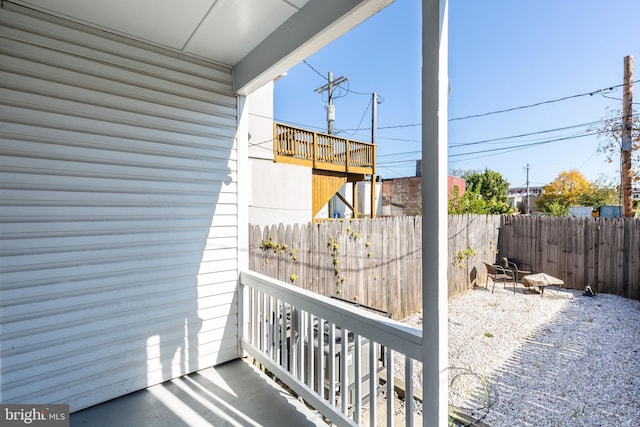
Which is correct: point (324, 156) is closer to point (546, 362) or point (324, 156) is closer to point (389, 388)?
point (546, 362)

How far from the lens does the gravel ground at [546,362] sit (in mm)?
2490

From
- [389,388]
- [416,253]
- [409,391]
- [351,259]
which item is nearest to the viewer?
[409,391]

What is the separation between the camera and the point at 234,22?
1.86 m

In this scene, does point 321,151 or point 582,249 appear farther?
point 321,151

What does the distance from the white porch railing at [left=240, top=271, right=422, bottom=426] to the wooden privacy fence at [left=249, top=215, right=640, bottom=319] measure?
673mm

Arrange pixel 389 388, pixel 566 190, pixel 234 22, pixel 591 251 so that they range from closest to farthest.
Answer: pixel 389 388 < pixel 234 22 < pixel 591 251 < pixel 566 190

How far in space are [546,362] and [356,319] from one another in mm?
3159

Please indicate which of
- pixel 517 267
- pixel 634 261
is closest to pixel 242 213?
pixel 517 267

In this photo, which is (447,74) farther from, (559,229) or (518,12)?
(559,229)

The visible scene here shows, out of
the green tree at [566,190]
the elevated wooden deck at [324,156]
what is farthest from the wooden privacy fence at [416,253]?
the green tree at [566,190]

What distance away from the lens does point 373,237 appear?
4.30m

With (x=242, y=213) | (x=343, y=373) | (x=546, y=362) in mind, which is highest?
(x=242, y=213)

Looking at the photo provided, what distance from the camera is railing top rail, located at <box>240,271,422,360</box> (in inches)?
52.3

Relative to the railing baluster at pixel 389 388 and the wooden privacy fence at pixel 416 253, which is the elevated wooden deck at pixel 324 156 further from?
the railing baluster at pixel 389 388
